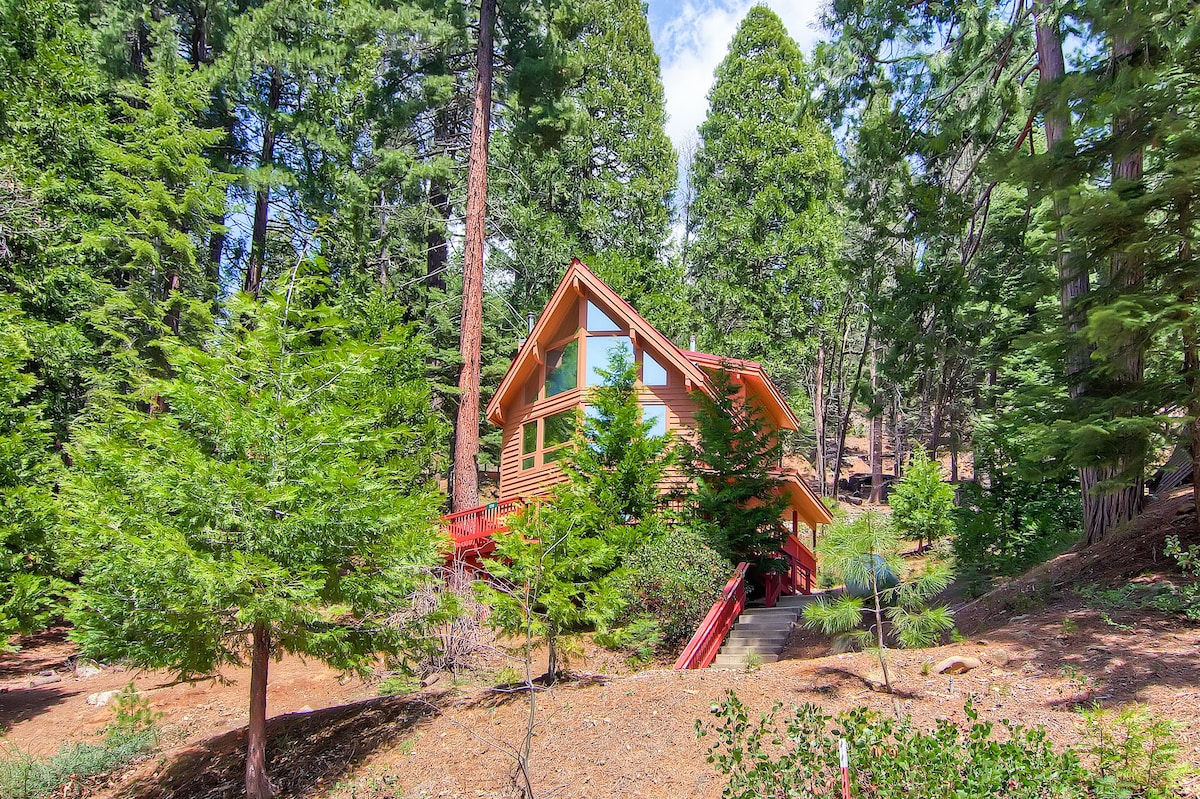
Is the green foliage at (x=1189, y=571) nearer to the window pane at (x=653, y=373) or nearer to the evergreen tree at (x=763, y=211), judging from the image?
the window pane at (x=653, y=373)

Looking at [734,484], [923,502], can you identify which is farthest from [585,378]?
[923,502]

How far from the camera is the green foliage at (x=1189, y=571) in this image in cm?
706

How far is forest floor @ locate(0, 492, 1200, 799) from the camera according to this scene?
247 inches

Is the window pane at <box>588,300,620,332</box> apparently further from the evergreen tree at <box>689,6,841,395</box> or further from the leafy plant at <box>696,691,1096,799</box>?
the evergreen tree at <box>689,6,841,395</box>

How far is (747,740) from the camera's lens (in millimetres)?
6121

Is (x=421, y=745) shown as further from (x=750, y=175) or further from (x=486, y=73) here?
(x=750, y=175)

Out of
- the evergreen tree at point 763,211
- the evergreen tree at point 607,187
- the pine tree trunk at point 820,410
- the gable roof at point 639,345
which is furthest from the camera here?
the pine tree trunk at point 820,410

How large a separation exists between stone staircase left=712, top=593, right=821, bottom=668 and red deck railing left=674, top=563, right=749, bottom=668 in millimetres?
130

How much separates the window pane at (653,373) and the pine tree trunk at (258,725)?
35.7 feet

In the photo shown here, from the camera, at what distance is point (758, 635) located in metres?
11.9

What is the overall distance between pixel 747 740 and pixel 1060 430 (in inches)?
163

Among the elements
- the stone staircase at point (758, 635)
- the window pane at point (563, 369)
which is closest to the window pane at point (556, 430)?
the window pane at point (563, 369)

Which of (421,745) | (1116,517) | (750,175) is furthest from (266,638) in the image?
(750,175)

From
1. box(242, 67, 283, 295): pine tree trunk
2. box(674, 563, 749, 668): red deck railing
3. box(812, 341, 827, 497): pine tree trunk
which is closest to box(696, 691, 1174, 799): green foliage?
box(674, 563, 749, 668): red deck railing
